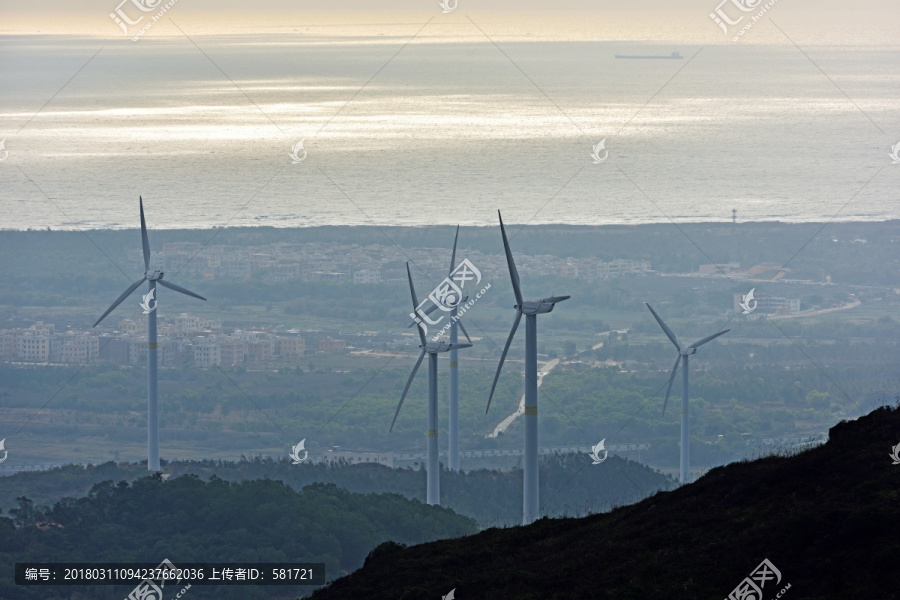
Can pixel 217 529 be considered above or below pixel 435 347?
below

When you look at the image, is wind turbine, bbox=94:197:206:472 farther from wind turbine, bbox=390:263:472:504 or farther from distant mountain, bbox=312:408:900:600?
distant mountain, bbox=312:408:900:600

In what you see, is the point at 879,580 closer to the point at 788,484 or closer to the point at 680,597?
the point at 680,597

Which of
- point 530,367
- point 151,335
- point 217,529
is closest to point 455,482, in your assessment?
point 151,335

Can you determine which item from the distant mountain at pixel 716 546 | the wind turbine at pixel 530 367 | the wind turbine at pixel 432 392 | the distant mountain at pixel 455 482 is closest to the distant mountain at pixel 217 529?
the wind turbine at pixel 432 392

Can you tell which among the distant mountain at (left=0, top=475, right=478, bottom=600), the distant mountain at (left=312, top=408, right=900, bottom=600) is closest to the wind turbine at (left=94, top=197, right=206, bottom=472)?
the distant mountain at (left=0, top=475, right=478, bottom=600)

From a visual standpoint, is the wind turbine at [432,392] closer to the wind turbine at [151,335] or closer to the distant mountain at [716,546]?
the wind turbine at [151,335]

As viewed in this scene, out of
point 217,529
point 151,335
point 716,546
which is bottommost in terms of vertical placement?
point 217,529

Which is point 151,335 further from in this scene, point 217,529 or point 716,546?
point 716,546
